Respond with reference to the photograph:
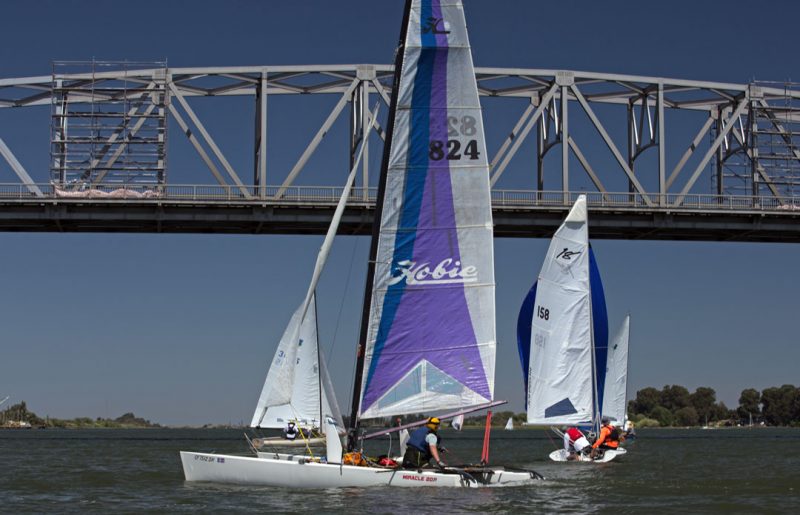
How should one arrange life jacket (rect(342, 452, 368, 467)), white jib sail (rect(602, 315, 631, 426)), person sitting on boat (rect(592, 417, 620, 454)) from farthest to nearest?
white jib sail (rect(602, 315, 631, 426)) < person sitting on boat (rect(592, 417, 620, 454)) < life jacket (rect(342, 452, 368, 467))

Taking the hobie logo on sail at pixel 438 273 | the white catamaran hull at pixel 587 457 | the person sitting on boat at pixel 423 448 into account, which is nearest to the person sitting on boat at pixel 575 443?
the white catamaran hull at pixel 587 457

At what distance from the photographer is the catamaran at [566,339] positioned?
1704 inches

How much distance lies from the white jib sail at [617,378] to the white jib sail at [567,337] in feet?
43.3

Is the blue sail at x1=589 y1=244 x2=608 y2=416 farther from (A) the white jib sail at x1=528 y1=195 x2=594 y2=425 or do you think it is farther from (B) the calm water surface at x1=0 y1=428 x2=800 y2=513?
(B) the calm water surface at x1=0 y1=428 x2=800 y2=513

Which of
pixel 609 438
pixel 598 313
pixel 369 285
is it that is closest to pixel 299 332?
pixel 369 285

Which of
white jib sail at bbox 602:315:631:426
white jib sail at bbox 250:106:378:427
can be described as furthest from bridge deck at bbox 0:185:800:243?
white jib sail at bbox 250:106:378:427

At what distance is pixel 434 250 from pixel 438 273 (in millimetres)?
467

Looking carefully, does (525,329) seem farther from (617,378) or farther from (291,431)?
(617,378)

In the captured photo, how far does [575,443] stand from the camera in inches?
1639

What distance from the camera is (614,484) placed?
3319 centimetres

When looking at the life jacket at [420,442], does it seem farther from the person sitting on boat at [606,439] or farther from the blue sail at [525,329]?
the blue sail at [525,329]

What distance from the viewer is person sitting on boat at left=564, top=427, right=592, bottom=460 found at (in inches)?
1636

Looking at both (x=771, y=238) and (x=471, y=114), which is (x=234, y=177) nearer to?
(x=771, y=238)

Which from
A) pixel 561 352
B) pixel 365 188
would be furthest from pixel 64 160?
pixel 561 352
